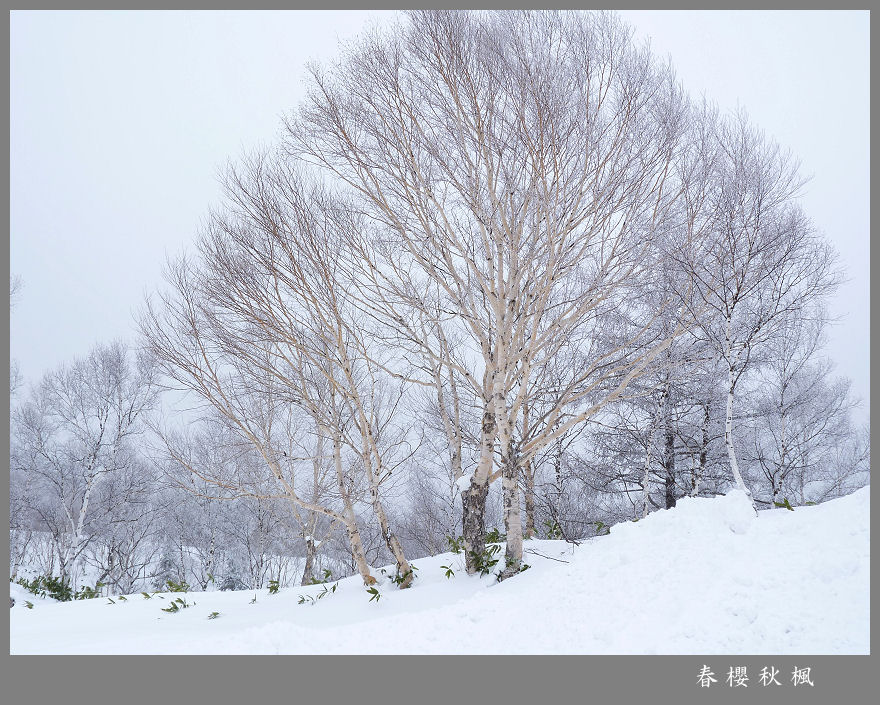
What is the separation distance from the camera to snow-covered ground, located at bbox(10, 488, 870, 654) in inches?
146

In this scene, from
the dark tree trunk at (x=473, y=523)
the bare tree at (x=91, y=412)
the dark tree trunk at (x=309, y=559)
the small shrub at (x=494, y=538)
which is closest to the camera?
the dark tree trunk at (x=473, y=523)

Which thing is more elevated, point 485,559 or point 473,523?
point 473,523

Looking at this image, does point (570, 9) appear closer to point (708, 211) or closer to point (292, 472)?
point (708, 211)

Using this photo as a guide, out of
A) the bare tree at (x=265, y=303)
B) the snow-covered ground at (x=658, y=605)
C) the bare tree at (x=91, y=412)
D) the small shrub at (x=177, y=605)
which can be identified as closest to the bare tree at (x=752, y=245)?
the snow-covered ground at (x=658, y=605)

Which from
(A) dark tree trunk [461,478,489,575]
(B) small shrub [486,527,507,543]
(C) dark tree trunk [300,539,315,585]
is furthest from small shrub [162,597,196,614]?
(B) small shrub [486,527,507,543]

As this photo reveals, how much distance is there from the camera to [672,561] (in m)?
4.69

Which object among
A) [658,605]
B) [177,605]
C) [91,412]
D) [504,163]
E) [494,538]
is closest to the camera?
[658,605]

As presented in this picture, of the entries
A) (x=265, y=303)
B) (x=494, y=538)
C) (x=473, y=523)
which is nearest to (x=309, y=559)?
(x=494, y=538)

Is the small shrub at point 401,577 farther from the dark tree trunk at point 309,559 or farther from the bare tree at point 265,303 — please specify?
the dark tree trunk at point 309,559

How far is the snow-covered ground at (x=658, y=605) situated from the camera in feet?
12.1

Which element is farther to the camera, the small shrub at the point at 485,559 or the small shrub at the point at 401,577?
the small shrub at the point at 401,577

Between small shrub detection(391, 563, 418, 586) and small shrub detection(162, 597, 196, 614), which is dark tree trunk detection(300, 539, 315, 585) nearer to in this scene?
small shrub detection(162, 597, 196, 614)

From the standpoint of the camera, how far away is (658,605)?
162 inches

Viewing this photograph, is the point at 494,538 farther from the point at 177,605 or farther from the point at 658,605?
the point at 177,605
